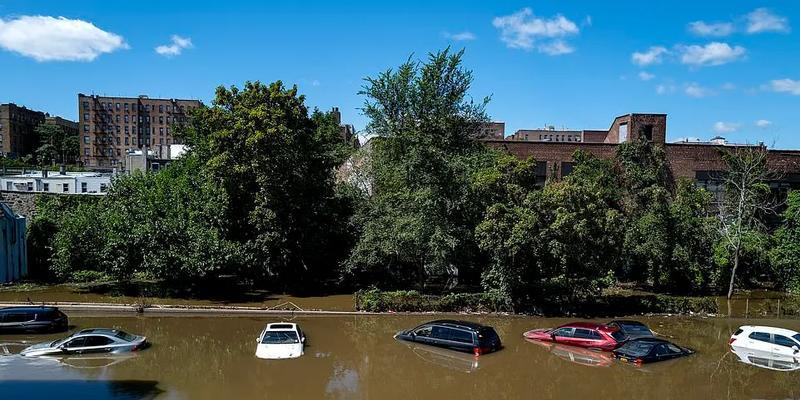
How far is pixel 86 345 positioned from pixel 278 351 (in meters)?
7.04

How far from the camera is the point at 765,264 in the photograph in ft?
133

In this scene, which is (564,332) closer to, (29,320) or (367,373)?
(367,373)

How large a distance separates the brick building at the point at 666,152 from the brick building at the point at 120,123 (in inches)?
3909

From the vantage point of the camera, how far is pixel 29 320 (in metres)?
24.4

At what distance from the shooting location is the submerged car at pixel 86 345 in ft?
69.8

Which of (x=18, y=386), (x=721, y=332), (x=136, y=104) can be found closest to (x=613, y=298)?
(x=721, y=332)

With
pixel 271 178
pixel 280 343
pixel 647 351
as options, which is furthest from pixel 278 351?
pixel 271 178

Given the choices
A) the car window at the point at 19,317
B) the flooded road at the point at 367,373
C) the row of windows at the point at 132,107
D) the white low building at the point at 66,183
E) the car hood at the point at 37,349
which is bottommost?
the flooded road at the point at 367,373

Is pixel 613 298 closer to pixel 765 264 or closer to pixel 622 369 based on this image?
pixel 622 369

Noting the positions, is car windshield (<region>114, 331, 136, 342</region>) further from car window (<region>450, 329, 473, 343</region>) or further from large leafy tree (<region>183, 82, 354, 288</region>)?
car window (<region>450, 329, 473, 343</region>)

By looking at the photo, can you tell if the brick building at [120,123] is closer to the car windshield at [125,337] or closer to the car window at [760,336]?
the car windshield at [125,337]

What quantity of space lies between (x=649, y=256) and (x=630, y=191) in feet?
24.5

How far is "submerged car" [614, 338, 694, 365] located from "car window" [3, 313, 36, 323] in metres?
23.8

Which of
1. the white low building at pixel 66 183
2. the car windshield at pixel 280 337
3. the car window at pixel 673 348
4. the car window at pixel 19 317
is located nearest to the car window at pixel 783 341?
the car window at pixel 673 348
